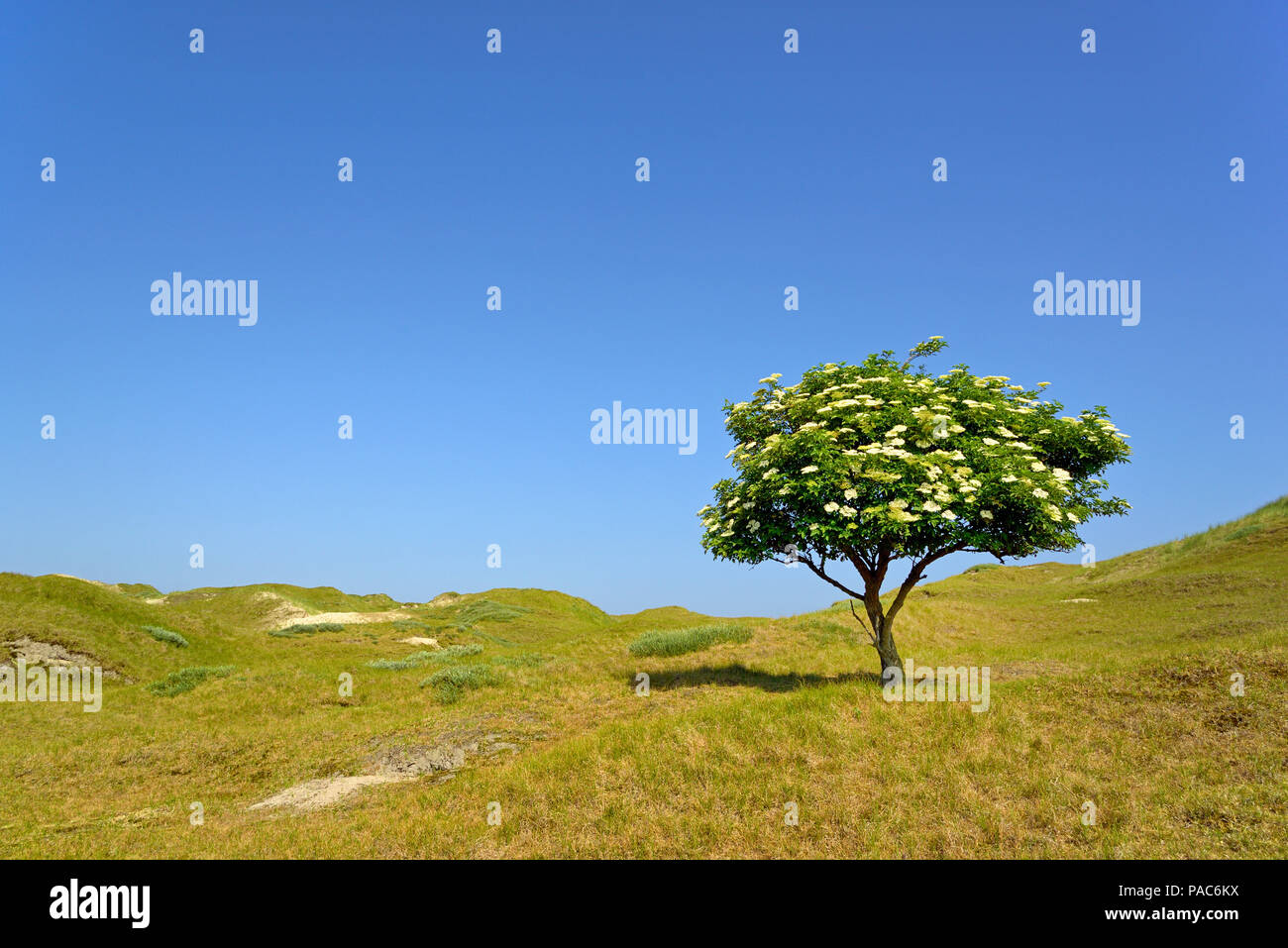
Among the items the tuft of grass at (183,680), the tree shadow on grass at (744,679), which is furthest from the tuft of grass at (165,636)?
the tree shadow on grass at (744,679)

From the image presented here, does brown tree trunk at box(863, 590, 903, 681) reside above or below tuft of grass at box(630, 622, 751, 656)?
above

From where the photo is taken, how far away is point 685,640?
29.4 meters

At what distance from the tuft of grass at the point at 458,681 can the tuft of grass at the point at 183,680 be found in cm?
989

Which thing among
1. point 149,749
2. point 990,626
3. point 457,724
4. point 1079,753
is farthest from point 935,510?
point 990,626

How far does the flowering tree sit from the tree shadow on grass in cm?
204

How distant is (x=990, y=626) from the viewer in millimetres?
37750

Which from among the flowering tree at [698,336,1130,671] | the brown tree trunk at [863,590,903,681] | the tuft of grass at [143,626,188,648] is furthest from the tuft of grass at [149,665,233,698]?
the brown tree trunk at [863,590,903,681]

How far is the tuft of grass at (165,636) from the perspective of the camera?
1251 inches

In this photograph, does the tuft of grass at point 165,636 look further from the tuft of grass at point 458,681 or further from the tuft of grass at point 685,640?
the tuft of grass at point 685,640

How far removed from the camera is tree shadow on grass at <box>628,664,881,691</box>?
19.4 meters

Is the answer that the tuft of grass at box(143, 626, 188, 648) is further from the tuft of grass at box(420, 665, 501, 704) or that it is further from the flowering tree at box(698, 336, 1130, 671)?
the flowering tree at box(698, 336, 1130, 671)

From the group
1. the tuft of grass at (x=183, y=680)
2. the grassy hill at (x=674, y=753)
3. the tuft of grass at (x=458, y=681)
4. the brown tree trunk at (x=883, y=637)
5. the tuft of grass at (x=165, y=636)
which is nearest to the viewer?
the grassy hill at (x=674, y=753)
